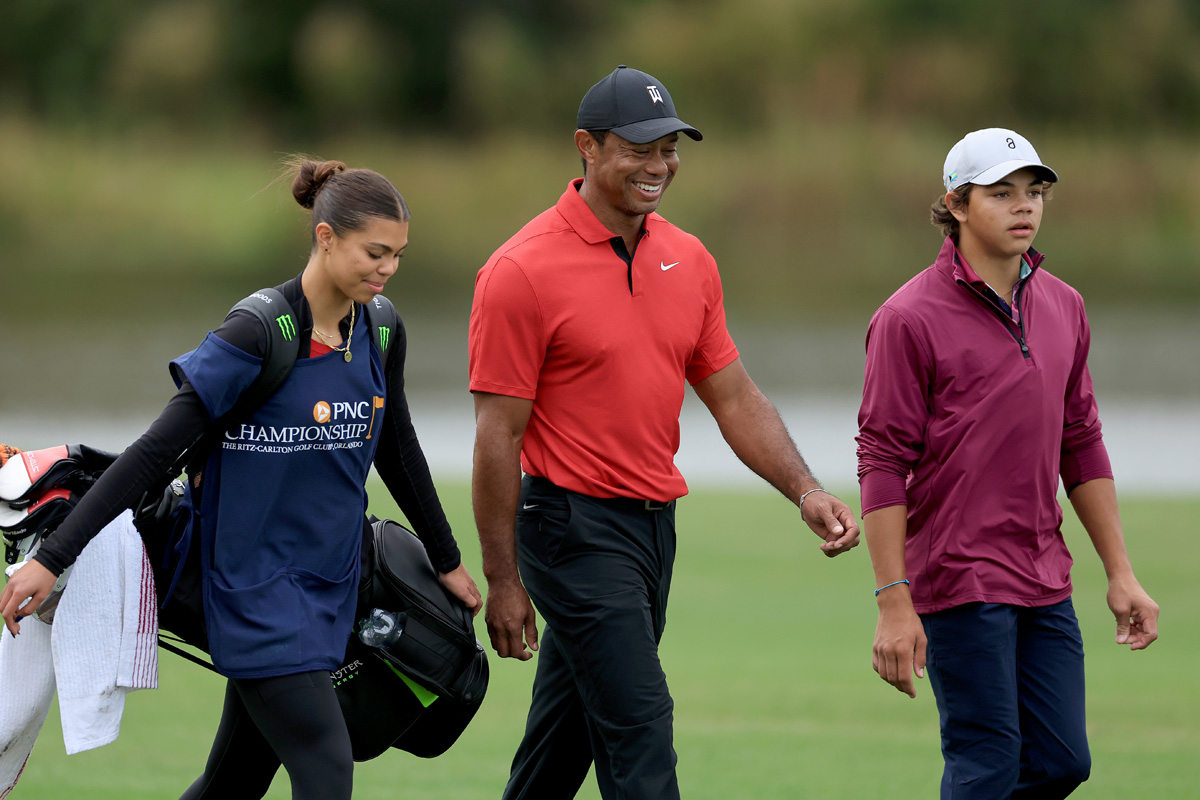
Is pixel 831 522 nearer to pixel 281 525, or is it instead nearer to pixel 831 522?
pixel 831 522

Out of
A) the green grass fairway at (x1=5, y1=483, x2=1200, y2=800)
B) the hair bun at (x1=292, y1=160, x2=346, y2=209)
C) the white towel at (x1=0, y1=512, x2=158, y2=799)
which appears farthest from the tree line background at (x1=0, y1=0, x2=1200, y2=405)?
the white towel at (x1=0, y1=512, x2=158, y2=799)

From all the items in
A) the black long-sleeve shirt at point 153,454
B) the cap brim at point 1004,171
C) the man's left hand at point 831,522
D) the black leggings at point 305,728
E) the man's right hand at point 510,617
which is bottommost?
the black leggings at point 305,728

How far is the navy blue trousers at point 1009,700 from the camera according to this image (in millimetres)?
3955

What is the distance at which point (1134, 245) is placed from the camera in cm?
4075

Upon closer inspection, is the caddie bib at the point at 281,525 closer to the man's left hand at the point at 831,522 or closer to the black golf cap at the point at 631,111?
the black golf cap at the point at 631,111

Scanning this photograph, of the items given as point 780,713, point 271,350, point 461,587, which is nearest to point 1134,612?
point 461,587

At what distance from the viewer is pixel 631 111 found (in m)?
4.23

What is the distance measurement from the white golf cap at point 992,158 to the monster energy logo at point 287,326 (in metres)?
1.71

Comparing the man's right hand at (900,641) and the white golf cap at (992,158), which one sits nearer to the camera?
the man's right hand at (900,641)

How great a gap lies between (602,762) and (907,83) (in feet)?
143

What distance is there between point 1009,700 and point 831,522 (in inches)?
25.3

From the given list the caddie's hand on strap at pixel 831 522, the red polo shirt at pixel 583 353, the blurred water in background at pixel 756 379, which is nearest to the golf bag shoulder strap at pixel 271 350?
the red polo shirt at pixel 583 353

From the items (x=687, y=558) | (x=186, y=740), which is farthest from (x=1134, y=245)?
(x=186, y=740)

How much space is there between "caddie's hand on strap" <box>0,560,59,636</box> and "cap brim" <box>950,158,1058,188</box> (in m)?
2.45
